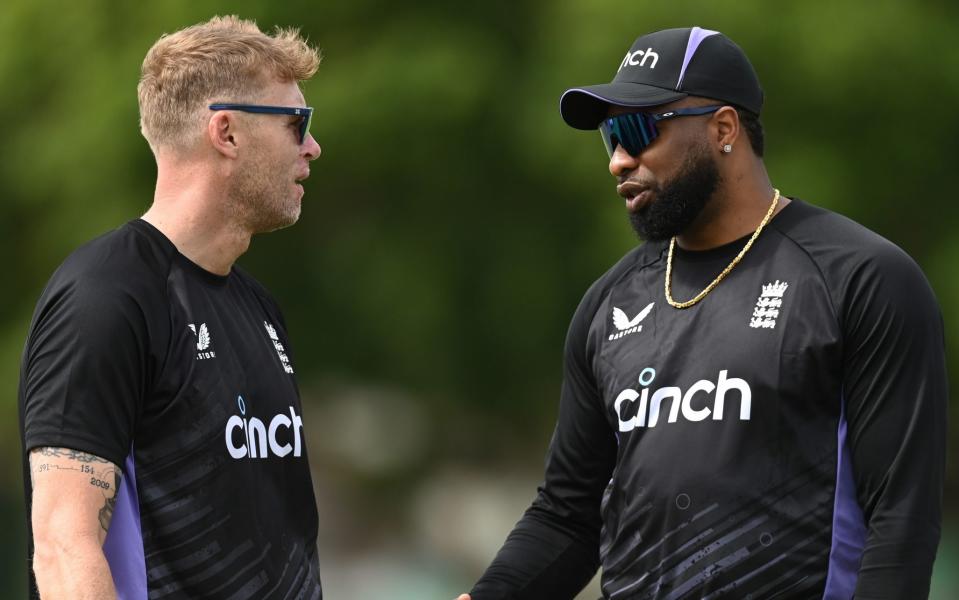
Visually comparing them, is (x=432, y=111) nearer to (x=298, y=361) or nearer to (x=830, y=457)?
(x=298, y=361)

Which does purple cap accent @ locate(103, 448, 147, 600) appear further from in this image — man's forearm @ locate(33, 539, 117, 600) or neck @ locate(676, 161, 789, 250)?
neck @ locate(676, 161, 789, 250)

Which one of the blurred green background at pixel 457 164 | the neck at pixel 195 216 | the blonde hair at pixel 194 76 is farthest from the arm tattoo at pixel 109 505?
the blurred green background at pixel 457 164

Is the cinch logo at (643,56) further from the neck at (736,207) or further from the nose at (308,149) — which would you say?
the nose at (308,149)

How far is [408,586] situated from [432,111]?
5.24 metres

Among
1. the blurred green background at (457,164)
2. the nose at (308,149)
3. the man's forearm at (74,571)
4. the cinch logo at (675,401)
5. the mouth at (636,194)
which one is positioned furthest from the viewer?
the blurred green background at (457,164)

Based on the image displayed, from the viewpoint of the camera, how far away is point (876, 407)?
4.78 metres

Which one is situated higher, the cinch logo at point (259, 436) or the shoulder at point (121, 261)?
the shoulder at point (121, 261)

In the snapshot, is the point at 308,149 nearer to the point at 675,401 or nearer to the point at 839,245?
the point at 675,401

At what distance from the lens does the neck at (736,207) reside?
5.31 metres

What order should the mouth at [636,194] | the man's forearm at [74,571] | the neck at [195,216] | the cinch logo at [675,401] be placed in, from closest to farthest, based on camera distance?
the man's forearm at [74,571] < the cinch logo at [675,401] < the neck at [195,216] < the mouth at [636,194]

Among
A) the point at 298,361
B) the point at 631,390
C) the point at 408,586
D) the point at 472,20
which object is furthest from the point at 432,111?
the point at 631,390

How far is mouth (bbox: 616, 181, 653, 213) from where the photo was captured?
5.36 metres

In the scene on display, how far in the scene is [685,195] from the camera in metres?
5.29

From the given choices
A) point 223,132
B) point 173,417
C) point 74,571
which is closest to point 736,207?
point 223,132
